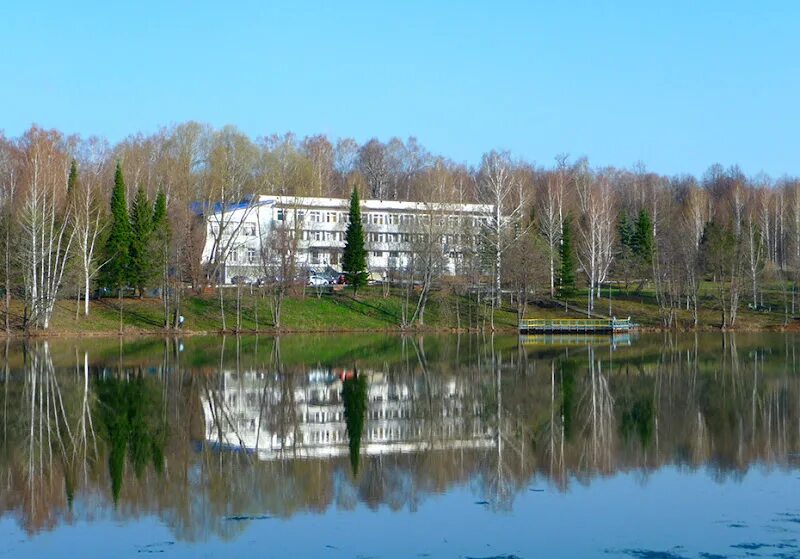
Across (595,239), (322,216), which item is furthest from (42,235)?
(595,239)

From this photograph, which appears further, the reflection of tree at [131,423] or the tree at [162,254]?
the tree at [162,254]

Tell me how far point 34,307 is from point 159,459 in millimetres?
36274

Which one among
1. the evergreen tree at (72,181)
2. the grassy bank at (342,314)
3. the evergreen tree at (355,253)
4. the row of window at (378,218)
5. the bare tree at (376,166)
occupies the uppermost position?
the bare tree at (376,166)

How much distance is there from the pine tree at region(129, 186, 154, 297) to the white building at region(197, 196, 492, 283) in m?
4.80

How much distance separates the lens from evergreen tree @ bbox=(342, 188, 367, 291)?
64625 mm

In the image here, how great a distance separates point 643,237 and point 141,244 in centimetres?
3571

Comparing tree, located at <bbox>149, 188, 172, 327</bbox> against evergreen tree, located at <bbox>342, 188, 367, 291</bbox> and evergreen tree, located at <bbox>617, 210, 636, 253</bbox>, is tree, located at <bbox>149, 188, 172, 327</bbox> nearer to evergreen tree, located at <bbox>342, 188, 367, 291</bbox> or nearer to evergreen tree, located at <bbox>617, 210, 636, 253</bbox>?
evergreen tree, located at <bbox>342, 188, 367, 291</bbox>

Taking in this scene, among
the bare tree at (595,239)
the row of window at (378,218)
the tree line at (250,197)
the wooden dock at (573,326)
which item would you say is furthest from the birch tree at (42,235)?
the bare tree at (595,239)

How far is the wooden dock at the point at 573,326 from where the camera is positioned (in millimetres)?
60438

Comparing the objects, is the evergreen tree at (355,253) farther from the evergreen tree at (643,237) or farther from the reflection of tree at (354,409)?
the reflection of tree at (354,409)

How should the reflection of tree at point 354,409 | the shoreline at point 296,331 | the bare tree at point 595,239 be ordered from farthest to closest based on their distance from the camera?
1. the bare tree at point 595,239
2. the shoreline at point 296,331
3. the reflection of tree at point 354,409

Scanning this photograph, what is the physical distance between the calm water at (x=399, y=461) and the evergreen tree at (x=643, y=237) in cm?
3672

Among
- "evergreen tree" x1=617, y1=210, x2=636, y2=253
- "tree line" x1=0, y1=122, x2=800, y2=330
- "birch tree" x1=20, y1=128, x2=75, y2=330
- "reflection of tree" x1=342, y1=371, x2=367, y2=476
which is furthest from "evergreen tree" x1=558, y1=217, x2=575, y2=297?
"reflection of tree" x1=342, y1=371, x2=367, y2=476

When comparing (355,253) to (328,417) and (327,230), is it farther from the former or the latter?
(328,417)
